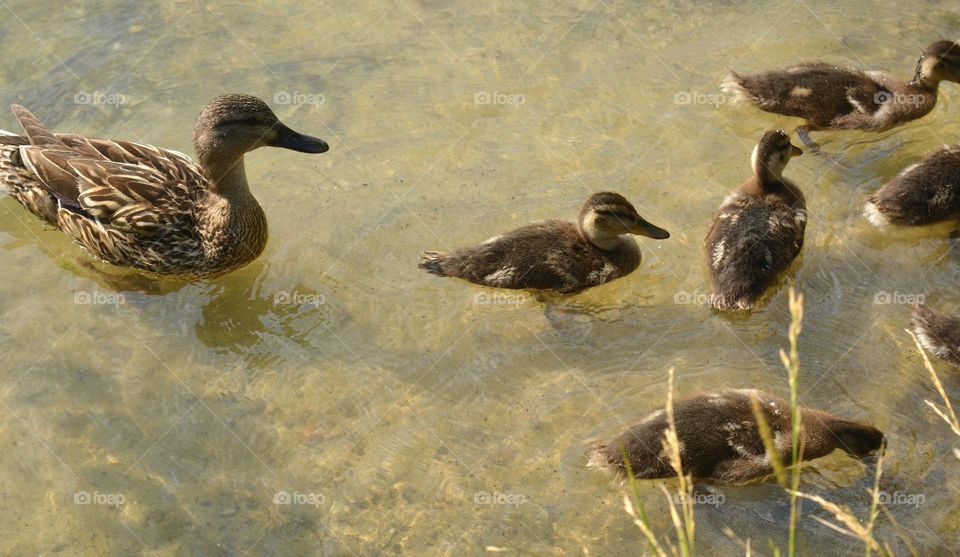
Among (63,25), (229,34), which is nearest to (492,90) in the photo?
(229,34)

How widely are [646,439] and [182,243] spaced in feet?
7.79

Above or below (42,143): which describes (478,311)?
below

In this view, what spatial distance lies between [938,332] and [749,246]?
0.91 meters

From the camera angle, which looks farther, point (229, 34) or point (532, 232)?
point (229, 34)

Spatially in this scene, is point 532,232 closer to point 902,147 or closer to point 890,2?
point 902,147

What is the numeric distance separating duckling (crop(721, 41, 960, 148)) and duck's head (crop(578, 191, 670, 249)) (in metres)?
1.28

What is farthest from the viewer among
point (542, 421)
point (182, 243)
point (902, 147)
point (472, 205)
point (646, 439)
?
point (902, 147)

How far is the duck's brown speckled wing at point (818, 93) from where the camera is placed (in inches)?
212

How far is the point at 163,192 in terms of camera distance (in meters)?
4.65

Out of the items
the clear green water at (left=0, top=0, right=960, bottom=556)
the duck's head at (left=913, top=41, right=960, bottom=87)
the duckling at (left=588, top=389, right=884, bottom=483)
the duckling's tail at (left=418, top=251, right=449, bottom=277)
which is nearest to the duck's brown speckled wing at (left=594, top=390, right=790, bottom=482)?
the duckling at (left=588, top=389, right=884, bottom=483)

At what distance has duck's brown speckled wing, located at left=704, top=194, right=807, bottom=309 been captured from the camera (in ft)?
14.9

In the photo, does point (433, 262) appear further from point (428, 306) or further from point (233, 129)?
point (233, 129)

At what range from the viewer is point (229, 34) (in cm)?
609

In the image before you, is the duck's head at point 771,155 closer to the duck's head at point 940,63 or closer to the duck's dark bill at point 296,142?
the duck's head at point 940,63
